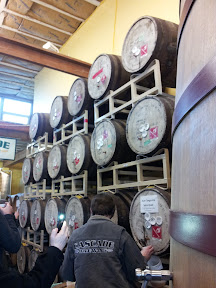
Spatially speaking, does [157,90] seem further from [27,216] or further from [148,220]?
[27,216]

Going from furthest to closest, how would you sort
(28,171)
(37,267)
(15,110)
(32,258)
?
(15,110)
(28,171)
(32,258)
(37,267)

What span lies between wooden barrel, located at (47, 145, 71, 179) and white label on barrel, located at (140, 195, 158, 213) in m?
2.50

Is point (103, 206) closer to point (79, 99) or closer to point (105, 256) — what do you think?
point (105, 256)

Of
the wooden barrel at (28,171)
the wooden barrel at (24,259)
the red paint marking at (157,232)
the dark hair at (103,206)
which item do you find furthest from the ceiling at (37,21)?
the red paint marking at (157,232)

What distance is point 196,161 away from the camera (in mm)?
998

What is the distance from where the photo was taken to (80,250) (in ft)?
8.58

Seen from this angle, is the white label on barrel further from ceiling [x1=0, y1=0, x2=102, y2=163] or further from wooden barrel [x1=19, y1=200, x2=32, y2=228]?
ceiling [x1=0, y1=0, x2=102, y2=163]

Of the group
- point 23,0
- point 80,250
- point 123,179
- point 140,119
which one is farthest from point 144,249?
point 23,0

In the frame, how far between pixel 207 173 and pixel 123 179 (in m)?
3.75

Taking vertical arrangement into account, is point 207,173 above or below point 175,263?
above

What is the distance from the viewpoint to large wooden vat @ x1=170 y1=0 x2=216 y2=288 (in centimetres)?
88

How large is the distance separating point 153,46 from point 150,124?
36.7 inches

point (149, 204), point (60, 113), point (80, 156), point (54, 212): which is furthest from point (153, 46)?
point (54, 212)

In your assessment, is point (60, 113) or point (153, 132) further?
point (60, 113)
